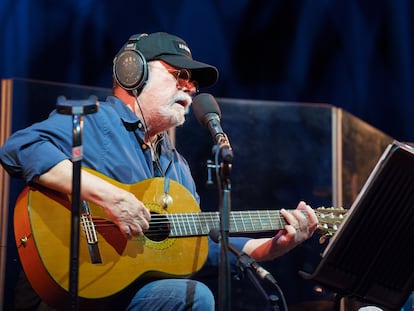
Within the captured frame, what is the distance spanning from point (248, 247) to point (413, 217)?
3.01ft

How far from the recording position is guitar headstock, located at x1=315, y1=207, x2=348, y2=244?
8.75ft

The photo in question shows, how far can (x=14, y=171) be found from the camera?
7.72 ft

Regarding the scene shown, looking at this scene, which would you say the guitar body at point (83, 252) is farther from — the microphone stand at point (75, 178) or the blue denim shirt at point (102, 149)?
the microphone stand at point (75, 178)

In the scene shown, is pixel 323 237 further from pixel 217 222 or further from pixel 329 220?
pixel 217 222

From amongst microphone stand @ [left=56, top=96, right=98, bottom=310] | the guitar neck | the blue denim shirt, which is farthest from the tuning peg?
microphone stand @ [left=56, top=96, right=98, bottom=310]

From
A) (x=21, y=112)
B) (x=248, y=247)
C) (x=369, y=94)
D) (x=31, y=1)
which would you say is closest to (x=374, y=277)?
(x=248, y=247)

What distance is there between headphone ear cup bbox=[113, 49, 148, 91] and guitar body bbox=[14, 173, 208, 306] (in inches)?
18.1

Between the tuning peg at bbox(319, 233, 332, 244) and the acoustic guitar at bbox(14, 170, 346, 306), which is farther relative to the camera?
the tuning peg at bbox(319, 233, 332, 244)

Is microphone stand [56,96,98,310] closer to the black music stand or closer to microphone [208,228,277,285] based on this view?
microphone [208,228,277,285]

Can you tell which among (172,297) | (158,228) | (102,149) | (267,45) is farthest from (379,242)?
(267,45)

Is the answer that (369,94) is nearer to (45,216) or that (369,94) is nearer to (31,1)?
(31,1)

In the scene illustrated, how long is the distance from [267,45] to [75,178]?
310cm

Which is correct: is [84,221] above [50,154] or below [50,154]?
below

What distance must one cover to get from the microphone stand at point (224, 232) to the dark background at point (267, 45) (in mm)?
1890
